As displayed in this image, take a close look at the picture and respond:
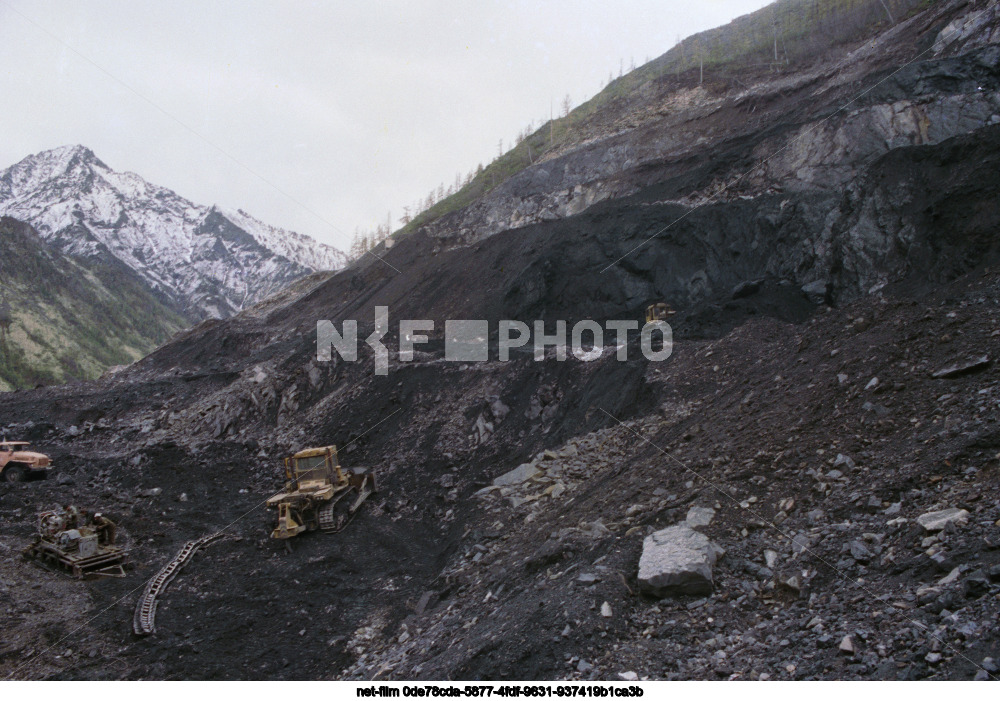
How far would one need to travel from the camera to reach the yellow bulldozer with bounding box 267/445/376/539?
38.5 feet

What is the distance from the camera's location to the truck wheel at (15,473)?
A: 1518 centimetres

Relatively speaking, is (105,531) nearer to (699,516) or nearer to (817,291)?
(699,516)

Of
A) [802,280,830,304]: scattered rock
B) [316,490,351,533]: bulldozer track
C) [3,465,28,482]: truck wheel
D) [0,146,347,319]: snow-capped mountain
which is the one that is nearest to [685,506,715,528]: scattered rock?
[316,490,351,533]: bulldozer track

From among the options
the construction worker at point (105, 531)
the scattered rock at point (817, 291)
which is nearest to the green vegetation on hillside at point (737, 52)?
the scattered rock at point (817, 291)

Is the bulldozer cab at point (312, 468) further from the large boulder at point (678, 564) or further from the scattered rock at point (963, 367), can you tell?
the scattered rock at point (963, 367)

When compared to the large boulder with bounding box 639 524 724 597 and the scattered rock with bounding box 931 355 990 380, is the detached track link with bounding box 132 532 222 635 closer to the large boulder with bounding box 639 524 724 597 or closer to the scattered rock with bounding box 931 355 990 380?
the large boulder with bounding box 639 524 724 597

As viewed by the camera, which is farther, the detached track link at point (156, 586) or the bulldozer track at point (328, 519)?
the bulldozer track at point (328, 519)

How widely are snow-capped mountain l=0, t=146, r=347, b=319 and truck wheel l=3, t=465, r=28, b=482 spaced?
98.2 m

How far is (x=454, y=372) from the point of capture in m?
18.6

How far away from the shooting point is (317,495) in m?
12.1

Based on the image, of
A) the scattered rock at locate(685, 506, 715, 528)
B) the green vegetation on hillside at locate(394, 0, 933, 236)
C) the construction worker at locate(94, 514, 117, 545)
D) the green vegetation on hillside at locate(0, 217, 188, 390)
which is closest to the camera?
the scattered rock at locate(685, 506, 715, 528)

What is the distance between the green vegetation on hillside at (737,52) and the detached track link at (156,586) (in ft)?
86.2

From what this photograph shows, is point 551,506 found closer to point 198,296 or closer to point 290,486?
point 290,486

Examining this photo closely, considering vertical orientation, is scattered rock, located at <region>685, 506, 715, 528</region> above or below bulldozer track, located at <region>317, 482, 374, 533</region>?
above
